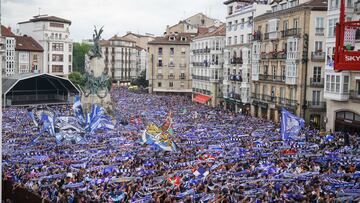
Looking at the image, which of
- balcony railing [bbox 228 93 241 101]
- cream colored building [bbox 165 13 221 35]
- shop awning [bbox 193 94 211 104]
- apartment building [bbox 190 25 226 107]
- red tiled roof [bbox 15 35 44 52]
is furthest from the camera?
cream colored building [bbox 165 13 221 35]

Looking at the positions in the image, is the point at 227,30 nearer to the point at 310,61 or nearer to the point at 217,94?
the point at 217,94

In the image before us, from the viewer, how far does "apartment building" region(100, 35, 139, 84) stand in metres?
142

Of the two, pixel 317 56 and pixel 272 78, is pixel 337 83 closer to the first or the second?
pixel 317 56

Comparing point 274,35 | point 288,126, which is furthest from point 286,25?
point 288,126

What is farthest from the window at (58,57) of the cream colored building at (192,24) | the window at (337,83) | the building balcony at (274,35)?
the window at (337,83)

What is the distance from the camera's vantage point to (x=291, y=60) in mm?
50344

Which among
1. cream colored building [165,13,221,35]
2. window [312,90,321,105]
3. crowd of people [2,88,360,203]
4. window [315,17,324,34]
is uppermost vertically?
cream colored building [165,13,221,35]

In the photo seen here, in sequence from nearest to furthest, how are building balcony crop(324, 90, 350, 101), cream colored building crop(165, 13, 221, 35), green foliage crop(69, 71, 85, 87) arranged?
building balcony crop(324, 90, 350, 101), green foliage crop(69, 71, 85, 87), cream colored building crop(165, 13, 221, 35)

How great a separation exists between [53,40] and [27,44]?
199 inches

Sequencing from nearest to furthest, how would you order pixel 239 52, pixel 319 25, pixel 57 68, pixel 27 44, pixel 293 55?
1. pixel 319 25
2. pixel 293 55
3. pixel 239 52
4. pixel 27 44
5. pixel 57 68

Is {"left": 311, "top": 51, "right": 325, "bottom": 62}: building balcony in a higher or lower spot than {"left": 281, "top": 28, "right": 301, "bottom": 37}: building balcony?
lower

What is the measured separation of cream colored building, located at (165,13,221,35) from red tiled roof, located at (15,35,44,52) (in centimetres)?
2894

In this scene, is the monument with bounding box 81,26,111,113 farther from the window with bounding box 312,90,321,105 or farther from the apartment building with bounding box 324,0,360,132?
the apartment building with bounding box 324,0,360,132

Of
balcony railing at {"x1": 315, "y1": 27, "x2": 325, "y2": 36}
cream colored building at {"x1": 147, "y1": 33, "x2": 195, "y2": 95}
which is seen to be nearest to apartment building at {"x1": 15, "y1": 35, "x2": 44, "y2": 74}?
cream colored building at {"x1": 147, "y1": 33, "x2": 195, "y2": 95}
